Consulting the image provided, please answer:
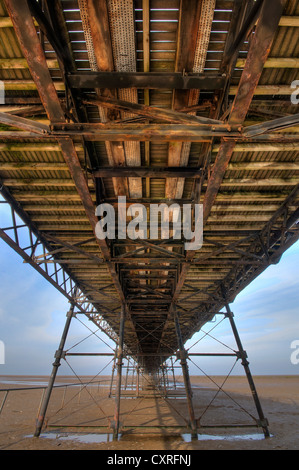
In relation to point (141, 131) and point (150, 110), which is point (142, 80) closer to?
point (150, 110)

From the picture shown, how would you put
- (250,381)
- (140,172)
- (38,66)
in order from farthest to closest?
(250,381) < (140,172) < (38,66)

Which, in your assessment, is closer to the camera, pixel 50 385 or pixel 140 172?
pixel 140 172

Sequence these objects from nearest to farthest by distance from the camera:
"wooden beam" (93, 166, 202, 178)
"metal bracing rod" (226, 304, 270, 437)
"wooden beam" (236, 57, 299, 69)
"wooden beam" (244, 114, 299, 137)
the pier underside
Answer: the pier underside < "wooden beam" (236, 57, 299, 69) < "wooden beam" (244, 114, 299, 137) < "wooden beam" (93, 166, 202, 178) < "metal bracing rod" (226, 304, 270, 437)

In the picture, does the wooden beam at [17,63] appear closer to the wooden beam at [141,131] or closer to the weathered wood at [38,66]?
the weathered wood at [38,66]

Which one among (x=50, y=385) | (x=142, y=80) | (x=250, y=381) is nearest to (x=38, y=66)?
(x=142, y=80)

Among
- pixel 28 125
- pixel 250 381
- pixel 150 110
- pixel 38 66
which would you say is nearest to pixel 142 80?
pixel 150 110

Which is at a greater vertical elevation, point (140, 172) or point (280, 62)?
point (140, 172)

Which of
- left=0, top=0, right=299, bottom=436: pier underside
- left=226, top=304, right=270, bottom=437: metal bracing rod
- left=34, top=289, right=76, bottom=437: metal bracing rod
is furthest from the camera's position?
left=34, top=289, right=76, bottom=437: metal bracing rod

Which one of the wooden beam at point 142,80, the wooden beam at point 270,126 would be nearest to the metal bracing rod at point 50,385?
the wooden beam at point 142,80

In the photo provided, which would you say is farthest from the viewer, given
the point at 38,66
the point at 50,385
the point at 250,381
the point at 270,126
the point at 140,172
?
the point at 250,381

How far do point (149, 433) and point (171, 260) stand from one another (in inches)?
220

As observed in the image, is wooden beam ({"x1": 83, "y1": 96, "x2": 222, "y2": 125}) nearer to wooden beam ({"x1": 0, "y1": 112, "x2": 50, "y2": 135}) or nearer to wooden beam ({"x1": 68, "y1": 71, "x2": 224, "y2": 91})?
wooden beam ({"x1": 68, "y1": 71, "x2": 224, "y2": 91})

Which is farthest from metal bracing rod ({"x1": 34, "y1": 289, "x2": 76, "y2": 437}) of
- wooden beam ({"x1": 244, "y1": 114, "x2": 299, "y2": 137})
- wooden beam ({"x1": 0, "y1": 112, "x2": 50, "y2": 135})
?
wooden beam ({"x1": 244, "y1": 114, "x2": 299, "y2": 137})

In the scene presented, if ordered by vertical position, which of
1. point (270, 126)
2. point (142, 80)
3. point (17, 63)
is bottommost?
point (270, 126)
